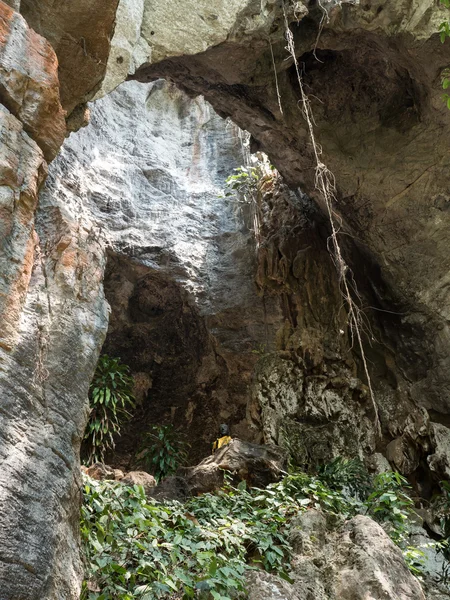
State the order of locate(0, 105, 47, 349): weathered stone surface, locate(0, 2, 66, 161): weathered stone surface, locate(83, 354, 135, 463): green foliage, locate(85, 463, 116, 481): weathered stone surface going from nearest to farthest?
locate(0, 105, 47, 349): weathered stone surface, locate(0, 2, 66, 161): weathered stone surface, locate(85, 463, 116, 481): weathered stone surface, locate(83, 354, 135, 463): green foliage

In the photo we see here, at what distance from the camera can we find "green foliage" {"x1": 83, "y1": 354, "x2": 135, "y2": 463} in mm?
9102

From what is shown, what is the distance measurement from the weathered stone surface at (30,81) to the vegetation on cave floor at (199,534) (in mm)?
2665

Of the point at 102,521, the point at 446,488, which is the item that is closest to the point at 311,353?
the point at 446,488

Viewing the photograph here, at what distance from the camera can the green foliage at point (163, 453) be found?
9906 mm

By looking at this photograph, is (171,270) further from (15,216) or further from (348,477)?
(15,216)

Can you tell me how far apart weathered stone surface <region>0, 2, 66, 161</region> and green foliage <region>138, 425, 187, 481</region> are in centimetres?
680

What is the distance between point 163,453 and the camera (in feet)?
33.1

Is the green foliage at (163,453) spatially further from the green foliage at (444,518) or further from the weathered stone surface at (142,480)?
the green foliage at (444,518)

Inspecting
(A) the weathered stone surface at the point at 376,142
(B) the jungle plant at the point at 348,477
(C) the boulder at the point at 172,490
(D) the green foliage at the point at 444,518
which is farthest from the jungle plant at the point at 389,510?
(A) the weathered stone surface at the point at 376,142

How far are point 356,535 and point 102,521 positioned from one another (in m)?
2.19

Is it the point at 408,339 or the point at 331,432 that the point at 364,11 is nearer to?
the point at 408,339

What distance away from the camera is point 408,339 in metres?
9.77

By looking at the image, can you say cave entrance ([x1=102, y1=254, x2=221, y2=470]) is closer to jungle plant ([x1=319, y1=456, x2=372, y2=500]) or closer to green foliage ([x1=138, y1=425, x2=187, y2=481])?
green foliage ([x1=138, y1=425, x2=187, y2=481])

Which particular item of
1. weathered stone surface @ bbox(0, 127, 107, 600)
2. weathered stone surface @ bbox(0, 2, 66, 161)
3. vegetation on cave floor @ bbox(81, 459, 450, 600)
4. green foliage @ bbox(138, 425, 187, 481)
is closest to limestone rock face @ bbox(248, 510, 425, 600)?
vegetation on cave floor @ bbox(81, 459, 450, 600)
